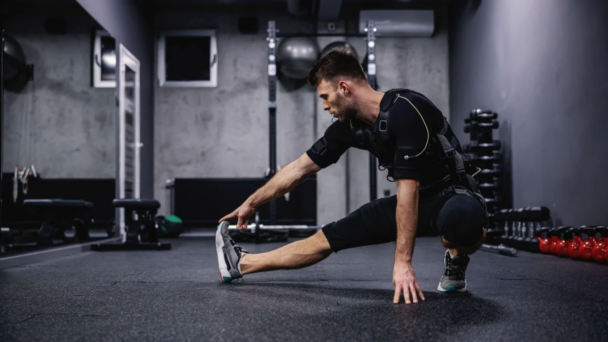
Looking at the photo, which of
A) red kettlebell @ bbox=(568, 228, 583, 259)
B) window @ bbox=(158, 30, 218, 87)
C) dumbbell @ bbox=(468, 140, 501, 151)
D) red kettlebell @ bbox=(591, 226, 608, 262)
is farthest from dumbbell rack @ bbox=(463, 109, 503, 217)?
window @ bbox=(158, 30, 218, 87)

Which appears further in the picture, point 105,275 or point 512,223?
point 512,223

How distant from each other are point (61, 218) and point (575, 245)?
383cm

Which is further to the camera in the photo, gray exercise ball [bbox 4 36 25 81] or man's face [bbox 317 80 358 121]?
gray exercise ball [bbox 4 36 25 81]

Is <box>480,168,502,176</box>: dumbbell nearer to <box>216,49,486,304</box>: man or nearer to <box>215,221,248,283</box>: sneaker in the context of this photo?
<box>216,49,486,304</box>: man

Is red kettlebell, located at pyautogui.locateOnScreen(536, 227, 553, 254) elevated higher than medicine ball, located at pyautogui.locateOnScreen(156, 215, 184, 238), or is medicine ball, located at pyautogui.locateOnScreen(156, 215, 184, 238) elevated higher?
red kettlebell, located at pyautogui.locateOnScreen(536, 227, 553, 254)

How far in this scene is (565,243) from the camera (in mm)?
3715

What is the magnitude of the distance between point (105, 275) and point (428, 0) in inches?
233

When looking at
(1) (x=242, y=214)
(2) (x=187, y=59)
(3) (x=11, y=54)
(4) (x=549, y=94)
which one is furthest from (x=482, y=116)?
(2) (x=187, y=59)

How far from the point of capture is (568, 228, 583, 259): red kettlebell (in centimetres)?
354

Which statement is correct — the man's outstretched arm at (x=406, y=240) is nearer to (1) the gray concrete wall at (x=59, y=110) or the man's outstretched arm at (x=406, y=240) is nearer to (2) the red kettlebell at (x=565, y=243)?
(2) the red kettlebell at (x=565, y=243)

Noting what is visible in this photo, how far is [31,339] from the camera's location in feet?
4.46

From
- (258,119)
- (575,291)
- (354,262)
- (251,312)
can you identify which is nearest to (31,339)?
(251,312)

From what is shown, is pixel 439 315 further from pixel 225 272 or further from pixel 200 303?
pixel 225 272

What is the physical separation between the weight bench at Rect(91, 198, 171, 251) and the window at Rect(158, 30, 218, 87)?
8.47 feet
